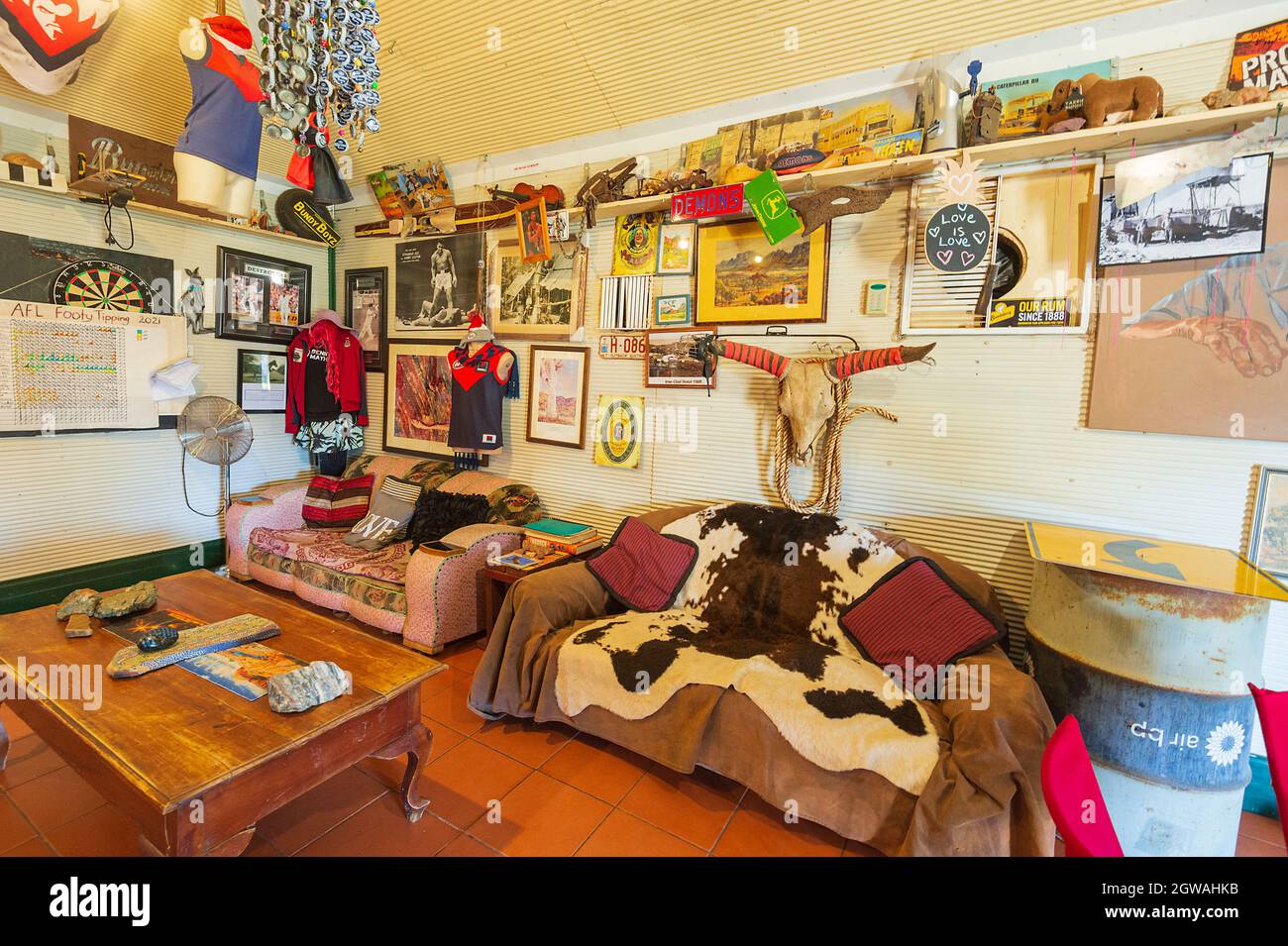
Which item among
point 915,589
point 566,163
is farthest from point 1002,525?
point 566,163

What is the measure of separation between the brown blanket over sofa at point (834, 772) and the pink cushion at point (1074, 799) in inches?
32.7

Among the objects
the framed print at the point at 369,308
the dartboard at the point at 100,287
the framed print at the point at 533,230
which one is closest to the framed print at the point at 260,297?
the framed print at the point at 369,308

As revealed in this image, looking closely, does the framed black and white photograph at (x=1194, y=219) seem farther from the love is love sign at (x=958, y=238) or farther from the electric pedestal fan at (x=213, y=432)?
the electric pedestal fan at (x=213, y=432)

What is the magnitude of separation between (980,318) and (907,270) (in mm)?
400

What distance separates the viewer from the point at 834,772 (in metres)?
1.99

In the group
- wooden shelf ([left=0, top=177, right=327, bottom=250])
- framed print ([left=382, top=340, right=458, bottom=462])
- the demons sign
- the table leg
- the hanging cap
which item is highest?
the hanging cap

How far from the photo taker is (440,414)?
178 inches

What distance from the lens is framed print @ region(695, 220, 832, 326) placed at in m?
3.02

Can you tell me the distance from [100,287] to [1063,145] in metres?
5.28

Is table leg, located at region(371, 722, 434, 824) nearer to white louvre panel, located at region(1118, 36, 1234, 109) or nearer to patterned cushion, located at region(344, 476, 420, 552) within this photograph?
patterned cushion, located at region(344, 476, 420, 552)

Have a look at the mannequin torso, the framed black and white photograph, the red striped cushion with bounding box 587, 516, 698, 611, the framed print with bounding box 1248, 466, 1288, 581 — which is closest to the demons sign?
the framed black and white photograph

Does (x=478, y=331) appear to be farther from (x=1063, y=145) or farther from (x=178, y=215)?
(x=1063, y=145)

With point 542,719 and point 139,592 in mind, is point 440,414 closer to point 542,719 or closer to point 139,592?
point 139,592

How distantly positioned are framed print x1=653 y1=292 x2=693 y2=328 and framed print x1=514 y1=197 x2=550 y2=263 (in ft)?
2.80
